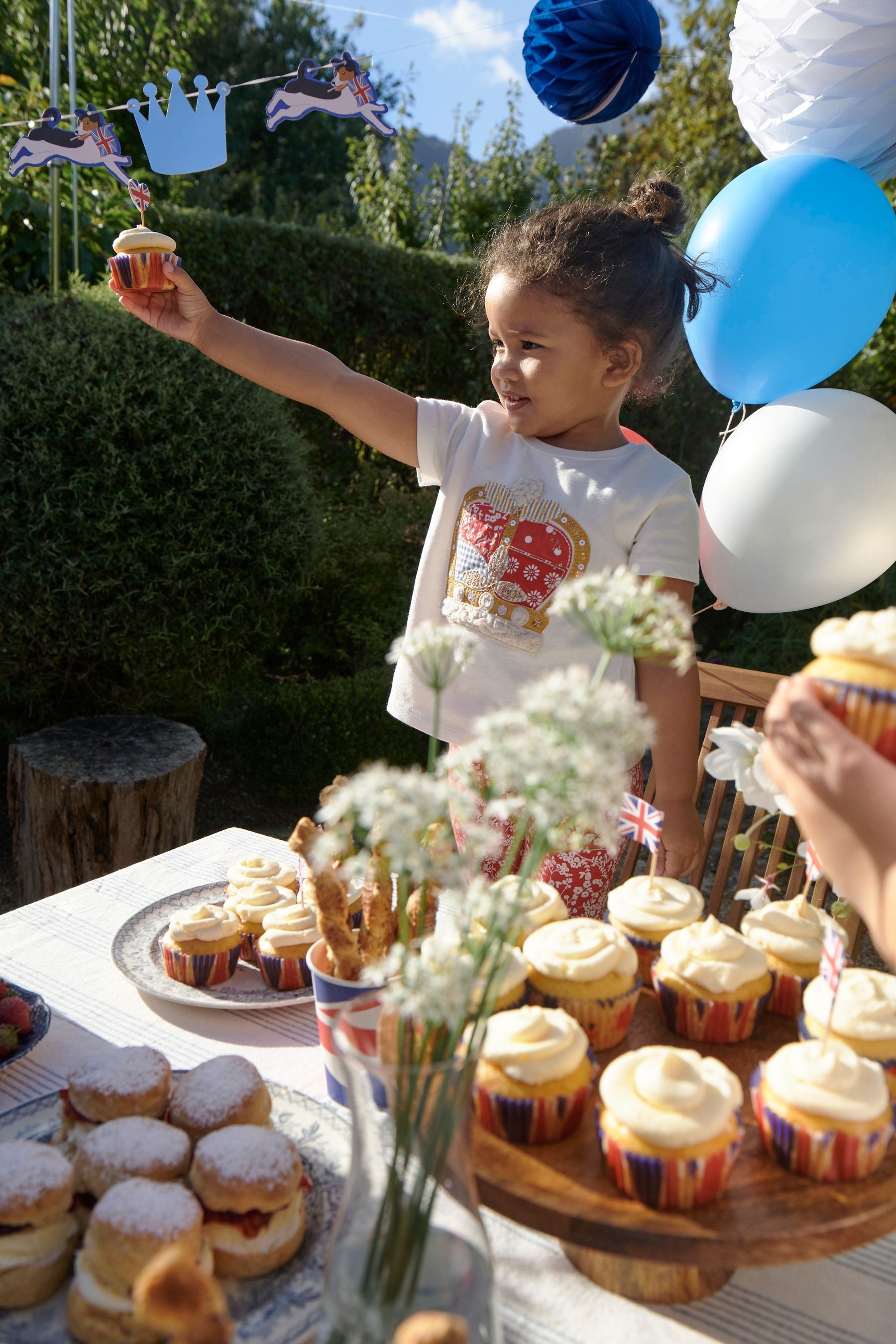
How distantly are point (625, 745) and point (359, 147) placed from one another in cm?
866

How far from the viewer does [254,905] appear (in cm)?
138

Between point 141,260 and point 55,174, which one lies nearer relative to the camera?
point 141,260

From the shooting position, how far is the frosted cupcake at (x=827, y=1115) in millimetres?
807

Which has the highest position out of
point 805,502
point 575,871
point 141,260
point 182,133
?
point 182,133

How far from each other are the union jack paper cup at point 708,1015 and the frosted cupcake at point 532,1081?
6.9 inches

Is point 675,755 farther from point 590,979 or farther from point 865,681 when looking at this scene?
point 865,681

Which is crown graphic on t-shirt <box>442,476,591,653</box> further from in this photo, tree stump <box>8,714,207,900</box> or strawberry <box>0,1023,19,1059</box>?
tree stump <box>8,714,207,900</box>

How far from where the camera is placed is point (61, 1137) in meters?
0.96

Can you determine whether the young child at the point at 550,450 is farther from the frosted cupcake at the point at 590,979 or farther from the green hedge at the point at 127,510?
the green hedge at the point at 127,510

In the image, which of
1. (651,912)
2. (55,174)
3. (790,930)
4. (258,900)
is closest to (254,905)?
(258,900)

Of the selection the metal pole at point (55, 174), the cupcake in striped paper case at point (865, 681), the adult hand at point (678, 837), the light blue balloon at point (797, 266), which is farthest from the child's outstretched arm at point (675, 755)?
the metal pole at point (55, 174)

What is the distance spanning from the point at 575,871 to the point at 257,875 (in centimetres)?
60

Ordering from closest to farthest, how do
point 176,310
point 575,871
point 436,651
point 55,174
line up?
point 436,651
point 575,871
point 176,310
point 55,174

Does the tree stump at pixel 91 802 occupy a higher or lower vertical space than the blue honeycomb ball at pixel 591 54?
lower
